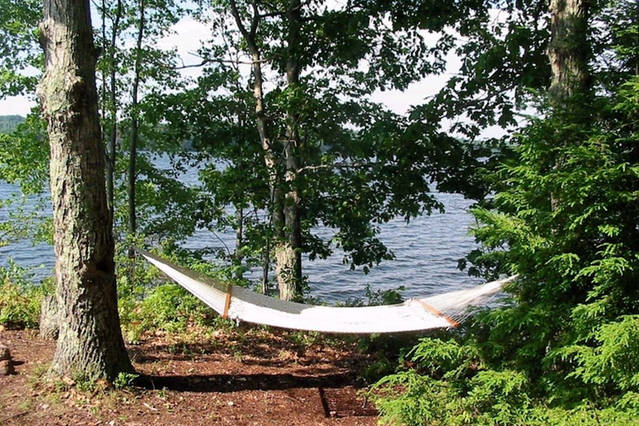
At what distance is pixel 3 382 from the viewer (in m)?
2.80

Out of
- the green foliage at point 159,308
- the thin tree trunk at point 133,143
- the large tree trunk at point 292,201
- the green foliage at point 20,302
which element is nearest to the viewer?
the green foliage at point 20,302

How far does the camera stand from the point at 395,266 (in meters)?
11.3

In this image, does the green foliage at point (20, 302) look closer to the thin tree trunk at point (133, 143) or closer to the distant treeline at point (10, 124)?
the distant treeline at point (10, 124)

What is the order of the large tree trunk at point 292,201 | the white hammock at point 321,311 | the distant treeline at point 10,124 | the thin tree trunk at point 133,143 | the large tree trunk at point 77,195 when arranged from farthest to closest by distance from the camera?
the thin tree trunk at point 133,143, the distant treeline at point 10,124, the large tree trunk at point 292,201, the white hammock at point 321,311, the large tree trunk at point 77,195

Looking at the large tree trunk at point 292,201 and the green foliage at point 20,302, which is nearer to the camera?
the green foliage at point 20,302

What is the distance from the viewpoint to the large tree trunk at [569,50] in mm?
2951

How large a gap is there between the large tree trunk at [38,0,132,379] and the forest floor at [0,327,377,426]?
0.65 feet

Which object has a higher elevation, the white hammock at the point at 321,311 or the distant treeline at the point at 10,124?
the distant treeline at the point at 10,124

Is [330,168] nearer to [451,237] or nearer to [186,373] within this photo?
[186,373]

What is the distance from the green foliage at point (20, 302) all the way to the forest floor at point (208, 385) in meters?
0.14

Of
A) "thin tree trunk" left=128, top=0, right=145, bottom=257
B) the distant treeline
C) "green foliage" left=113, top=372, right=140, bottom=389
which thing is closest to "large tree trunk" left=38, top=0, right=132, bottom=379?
"green foliage" left=113, top=372, right=140, bottom=389

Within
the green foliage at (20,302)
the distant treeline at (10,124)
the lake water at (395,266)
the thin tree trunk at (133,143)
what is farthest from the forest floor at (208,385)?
the thin tree trunk at (133,143)

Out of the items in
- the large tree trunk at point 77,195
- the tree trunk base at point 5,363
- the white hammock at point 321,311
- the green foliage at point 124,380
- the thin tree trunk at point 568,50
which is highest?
the thin tree trunk at point 568,50

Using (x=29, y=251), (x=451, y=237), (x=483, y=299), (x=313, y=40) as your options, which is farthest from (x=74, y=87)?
(x=451, y=237)
